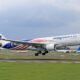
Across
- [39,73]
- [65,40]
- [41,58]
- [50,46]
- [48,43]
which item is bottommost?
[39,73]

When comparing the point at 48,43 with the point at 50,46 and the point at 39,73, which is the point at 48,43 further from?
the point at 39,73

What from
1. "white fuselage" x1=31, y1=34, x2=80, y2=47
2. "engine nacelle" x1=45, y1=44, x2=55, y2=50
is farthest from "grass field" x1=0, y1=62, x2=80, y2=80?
"white fuselage" x1=31, y1=34, x2=80, y2=47

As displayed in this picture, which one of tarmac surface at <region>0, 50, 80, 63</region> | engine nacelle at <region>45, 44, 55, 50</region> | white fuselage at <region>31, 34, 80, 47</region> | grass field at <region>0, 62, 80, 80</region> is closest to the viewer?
grass field at <region>0, 62, 80, 80</region>

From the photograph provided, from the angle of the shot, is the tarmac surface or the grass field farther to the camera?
the tarmac surface

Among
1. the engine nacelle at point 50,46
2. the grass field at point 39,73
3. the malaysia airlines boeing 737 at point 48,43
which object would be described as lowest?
the grass field at point 39,73

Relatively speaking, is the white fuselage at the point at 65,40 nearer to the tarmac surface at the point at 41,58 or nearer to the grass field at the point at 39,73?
the tarmac surface at the point at 41,58

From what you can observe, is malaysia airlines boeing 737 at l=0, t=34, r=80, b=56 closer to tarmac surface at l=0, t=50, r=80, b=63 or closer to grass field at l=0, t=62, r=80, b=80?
tarmac surface at l=0, t=50, r=80, b=63

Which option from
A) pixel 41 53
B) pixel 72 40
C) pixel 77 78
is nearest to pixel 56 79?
pixel 77 78

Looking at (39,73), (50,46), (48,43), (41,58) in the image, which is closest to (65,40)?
(50,46)

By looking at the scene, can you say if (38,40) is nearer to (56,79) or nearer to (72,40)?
(72,40)

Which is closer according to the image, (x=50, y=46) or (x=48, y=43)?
(x=50, y=46)

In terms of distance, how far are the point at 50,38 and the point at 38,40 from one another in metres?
3.91

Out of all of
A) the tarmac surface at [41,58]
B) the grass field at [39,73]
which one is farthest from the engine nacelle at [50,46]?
the grass field at [39,73]

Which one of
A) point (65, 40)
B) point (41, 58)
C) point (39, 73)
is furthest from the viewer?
point (65, 40)
